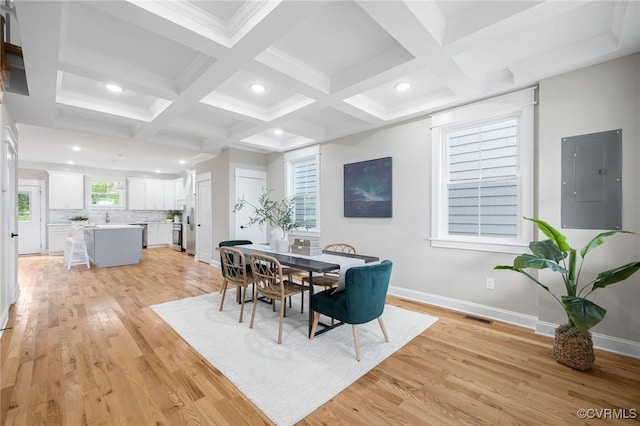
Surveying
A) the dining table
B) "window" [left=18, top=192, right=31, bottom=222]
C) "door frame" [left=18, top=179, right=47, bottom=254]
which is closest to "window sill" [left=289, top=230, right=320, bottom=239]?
the dining table

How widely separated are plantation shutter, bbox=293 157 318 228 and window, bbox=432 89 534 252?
7.79 ft

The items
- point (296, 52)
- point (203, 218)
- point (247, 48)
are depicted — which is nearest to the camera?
point (247, 48)

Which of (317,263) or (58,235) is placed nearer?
(317,263)

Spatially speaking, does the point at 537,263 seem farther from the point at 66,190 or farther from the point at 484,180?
the point at 66,190

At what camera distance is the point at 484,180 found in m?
3.36

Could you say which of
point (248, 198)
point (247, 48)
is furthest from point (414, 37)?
point (248, 198)

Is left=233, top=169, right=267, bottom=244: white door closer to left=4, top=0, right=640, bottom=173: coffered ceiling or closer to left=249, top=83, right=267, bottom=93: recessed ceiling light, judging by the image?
left=4, top=0, right=640, bottom=173: coffered ceiling

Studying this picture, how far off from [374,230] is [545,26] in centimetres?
295

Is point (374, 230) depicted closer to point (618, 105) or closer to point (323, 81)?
point (323, 81)

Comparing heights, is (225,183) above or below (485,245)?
above

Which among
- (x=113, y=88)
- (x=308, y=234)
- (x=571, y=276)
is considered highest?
(x=113, y=88)

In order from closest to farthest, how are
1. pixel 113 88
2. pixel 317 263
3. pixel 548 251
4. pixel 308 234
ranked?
A: pixel 548 251, pixel 317 263, pixel 113 88, pixel 308 234

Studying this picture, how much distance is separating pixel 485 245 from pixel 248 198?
451 cm

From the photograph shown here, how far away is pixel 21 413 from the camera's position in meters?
1.75
